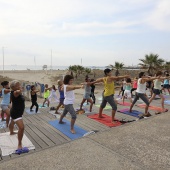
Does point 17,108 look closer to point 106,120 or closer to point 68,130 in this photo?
point 68,130

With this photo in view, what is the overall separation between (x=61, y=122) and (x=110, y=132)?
6.58 feet

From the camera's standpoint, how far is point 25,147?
14.1 ft

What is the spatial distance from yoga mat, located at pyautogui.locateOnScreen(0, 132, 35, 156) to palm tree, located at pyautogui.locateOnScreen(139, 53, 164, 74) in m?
24.5

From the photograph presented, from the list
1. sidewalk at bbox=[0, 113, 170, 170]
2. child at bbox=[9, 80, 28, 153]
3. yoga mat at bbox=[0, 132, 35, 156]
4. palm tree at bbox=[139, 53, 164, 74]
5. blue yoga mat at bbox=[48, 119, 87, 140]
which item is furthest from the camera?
palm tree at bbox=[139, 53, 164, 74]

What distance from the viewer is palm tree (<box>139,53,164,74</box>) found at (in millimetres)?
26359

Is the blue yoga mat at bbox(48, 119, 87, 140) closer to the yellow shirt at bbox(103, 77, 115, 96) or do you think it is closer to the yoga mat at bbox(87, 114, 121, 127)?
the yoga mat at bbox(87, 114, 121, 127)

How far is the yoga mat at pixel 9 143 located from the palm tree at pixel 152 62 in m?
24.5

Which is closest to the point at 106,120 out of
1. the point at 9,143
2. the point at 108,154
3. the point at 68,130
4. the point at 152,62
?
the point at 68,130

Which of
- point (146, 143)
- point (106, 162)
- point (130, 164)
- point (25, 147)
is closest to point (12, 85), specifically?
point (25, 147)

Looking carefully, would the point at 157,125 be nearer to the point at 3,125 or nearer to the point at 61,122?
the point at 61,122

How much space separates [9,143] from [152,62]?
25168mm

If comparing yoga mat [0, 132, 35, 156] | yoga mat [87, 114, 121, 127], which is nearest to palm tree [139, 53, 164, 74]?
yoga mat [87, 114, 121, 127]

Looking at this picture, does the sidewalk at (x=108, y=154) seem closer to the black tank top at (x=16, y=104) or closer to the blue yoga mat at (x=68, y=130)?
the blue yoga mat at (x=68, y=130)

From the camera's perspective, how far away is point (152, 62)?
2664 cm
